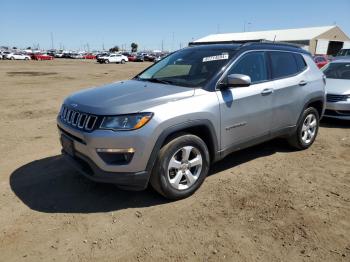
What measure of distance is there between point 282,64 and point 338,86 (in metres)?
3.63

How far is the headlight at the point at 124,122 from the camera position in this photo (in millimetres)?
3486

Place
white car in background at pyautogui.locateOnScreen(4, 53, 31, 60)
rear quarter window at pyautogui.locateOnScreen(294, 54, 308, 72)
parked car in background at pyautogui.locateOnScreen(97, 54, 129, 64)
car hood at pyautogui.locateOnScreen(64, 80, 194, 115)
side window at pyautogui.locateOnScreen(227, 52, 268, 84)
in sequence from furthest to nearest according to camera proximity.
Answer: white car in background at pyautogui.locateOnScreen(4, 53, 31, 60) < parked car in background at pyautogui.locateOnScreen(97, 54, 129, 64) < rear quarter window at pyautogui.locateOnScreen(294, 54, 308, 72) < side window at pyautogui.locateOnScreen(227, 52, 268, 84) < car hood at pyautogui.locateOnScreen(64, 80, 194, 115)

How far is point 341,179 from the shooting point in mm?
4723

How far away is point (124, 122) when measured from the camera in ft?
11.5

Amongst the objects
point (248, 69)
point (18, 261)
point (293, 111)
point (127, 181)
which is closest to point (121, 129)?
point (127, 181)

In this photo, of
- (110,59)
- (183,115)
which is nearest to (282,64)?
(183,115)

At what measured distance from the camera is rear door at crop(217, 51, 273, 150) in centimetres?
425

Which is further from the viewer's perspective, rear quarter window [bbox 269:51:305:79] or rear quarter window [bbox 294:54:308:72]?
rear quarter window [bbox 294:54:308:72]

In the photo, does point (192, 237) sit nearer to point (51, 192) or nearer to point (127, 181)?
point (127, 181)

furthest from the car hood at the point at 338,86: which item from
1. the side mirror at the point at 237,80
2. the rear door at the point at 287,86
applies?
the side mirror at the point at 237,80

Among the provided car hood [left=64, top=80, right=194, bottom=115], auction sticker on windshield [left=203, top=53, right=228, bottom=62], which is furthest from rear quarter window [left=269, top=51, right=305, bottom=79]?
car hood [left=64, top=80, right=194, bottom=115]

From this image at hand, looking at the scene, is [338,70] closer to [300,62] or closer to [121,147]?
[300,62]

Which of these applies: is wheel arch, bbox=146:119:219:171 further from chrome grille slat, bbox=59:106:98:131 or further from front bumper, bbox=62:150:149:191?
chrome grille slat, bbox=59:106:98:131

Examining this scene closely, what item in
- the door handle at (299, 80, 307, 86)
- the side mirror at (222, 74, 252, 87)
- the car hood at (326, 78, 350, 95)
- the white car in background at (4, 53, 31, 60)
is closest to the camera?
the side mirror at (222, 74, 252, 87)
